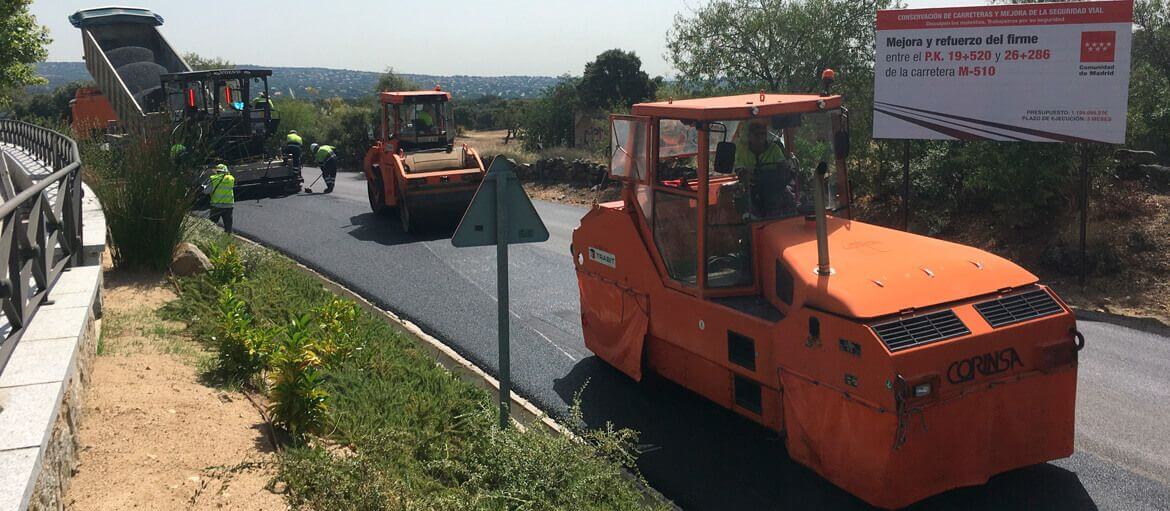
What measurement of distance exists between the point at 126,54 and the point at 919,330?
2603 centimetres

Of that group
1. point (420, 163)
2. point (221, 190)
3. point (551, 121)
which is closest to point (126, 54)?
point (420, 163)

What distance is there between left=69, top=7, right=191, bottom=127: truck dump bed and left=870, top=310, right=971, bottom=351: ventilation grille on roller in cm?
2188

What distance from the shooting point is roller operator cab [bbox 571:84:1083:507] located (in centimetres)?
504

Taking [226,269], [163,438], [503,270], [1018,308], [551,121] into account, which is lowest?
[163,438]

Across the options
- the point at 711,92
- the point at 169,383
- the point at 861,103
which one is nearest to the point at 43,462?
the point at 169,383

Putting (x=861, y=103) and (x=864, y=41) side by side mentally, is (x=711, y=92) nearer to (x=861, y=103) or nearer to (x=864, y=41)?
(x=864, y=41)

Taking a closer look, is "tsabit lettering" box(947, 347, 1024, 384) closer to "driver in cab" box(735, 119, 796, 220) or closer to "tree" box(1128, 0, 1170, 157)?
"driver in cab" box(735, 119, 796, 220)

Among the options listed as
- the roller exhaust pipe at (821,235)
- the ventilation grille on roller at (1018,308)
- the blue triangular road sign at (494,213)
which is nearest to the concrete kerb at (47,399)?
the blue triangular road sign at (494,213)

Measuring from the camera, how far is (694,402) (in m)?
7.23

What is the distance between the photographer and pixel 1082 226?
11.0 m

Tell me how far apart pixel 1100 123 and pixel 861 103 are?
21.6 feet

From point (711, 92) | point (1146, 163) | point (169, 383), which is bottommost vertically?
point (169, 383)

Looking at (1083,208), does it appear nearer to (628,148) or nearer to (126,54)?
(628,148)

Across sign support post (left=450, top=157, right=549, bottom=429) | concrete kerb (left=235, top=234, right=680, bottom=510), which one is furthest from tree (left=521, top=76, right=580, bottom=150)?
sign support post (left=450, top=157, right=549, bottom=429)
